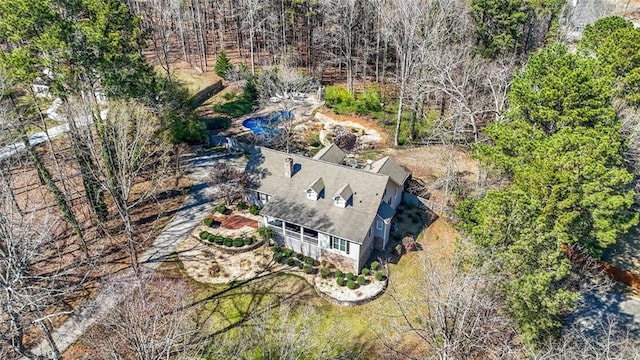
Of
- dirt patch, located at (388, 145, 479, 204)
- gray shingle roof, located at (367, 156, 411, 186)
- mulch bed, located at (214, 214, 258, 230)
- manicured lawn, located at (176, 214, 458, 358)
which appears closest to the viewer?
manicured lawn, located at (176, 214, 458, 358)

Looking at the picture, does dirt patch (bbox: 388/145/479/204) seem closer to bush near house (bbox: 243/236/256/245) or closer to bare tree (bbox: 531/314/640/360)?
bare tree (bbox: 531/314/640/360)

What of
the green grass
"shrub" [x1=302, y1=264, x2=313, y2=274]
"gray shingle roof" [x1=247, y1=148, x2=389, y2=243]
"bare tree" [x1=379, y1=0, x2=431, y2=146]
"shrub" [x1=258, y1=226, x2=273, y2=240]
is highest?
"bare tree" [x1=379, y1=0, x2=431, y2=146]

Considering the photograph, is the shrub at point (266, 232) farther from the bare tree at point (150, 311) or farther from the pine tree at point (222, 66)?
the pine tree at point (222, 66)

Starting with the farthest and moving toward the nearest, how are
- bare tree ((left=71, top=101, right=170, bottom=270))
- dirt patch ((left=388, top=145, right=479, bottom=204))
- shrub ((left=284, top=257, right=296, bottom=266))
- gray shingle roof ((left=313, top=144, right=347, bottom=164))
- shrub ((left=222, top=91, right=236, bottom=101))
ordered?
1. shrub ((left=222, top=91, right=236, bottom=101))
2. dirt patch ((left=388, top=145, right=479, bottom=204))
3. gray shingle roof ((left=313, top=144, right=347, bottom=164))
4. shrub ((left=284, top=257, right=296, bottom=266))
5. bare tree ((left=71, top=101, right=170, bottom=270))

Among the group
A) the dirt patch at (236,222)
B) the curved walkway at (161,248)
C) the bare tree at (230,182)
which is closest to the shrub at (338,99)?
the curved walkway at (161,248)

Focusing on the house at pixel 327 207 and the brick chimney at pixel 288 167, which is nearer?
the house at pixel 327 207

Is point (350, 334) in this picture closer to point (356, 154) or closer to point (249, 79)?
point (356, 154)

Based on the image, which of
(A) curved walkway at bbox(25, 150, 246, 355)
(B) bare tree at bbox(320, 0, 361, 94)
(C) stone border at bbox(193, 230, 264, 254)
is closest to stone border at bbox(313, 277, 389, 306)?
(C) stone border at bbox(193, 230, 264, 254)

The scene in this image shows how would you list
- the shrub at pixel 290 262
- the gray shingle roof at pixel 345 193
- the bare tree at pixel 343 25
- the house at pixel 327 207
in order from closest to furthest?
the house at pixel 327 207 → the gray shingle roof at pixel 345 193 → the shrub at pixel 290 262 → the bare tree at pixel 343 25

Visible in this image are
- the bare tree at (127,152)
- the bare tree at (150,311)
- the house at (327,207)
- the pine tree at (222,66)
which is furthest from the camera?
the pine tree at (222,66)
